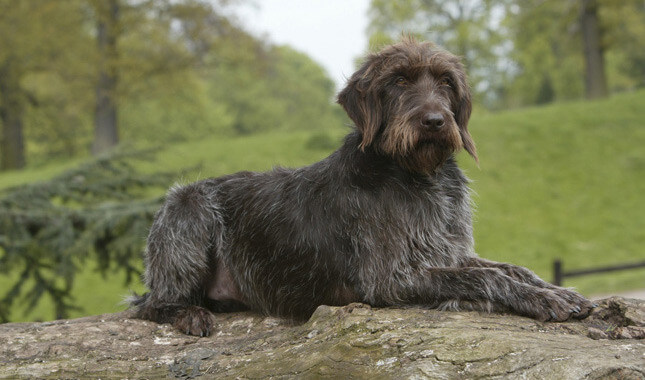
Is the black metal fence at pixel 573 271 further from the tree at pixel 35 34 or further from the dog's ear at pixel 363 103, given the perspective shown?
the tree at pixel 35 34

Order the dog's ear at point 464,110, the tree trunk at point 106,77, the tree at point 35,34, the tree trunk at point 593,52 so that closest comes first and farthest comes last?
1. the dog's ear at point 464,110
2. the tree at point 35,34
3. the tree trunk at point 106,77
4. the tree trunk at point 593,52

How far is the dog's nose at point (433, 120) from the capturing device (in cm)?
423

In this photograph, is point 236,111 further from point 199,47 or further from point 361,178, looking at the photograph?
point 361,178

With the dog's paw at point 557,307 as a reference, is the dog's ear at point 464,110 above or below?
above

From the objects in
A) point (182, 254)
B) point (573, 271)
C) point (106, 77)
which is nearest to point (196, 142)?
point (106, 77)

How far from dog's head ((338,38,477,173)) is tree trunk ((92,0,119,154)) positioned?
21.5 metres

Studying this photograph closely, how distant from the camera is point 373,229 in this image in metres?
4.54

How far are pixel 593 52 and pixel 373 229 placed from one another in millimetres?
28868

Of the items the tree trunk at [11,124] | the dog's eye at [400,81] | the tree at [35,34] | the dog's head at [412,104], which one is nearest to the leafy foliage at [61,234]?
the dog's head at [412,104]

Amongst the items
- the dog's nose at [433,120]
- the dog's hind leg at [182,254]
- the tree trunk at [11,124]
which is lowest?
the dog's hind leg at [182,254]

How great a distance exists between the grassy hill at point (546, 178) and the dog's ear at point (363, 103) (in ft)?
36.0

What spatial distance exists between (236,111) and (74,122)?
18.2 metres

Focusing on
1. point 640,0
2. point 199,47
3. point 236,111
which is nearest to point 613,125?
point 640,0

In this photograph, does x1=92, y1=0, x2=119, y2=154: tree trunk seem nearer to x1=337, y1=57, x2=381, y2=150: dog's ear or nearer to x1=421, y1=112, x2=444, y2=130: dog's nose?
x1=337, y1=57, x2=381, y2=150: dog's ear
